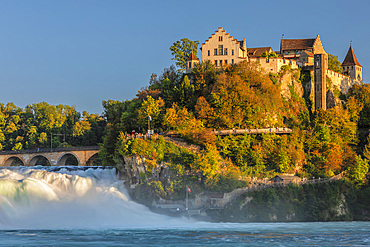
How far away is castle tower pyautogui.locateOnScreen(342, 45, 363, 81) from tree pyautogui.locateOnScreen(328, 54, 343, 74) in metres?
1.26

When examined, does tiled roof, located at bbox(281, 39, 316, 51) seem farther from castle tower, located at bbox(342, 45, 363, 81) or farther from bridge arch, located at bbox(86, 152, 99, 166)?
bridge arch, located at bbox(86, 152, 99, 166)

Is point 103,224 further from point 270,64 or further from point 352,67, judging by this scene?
point 352,67

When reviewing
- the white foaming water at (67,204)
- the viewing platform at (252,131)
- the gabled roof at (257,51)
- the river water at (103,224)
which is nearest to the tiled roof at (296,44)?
the gabled roof at (257,51)

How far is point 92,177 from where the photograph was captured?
69812mm

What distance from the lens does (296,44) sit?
319ft

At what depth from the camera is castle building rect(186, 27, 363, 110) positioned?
3324 inches

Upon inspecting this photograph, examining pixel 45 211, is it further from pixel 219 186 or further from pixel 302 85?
pixel 302 85

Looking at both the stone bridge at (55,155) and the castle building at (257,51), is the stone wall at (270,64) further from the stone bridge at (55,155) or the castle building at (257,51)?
the stone bridge at (55,155)

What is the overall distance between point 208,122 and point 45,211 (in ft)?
85.7

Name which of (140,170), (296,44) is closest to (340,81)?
(296,44)

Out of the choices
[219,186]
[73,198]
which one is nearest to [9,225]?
[73,198]

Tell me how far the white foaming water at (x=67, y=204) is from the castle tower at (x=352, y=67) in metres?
53.5

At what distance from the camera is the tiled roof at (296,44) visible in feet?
315

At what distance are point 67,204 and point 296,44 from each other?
55130mm
